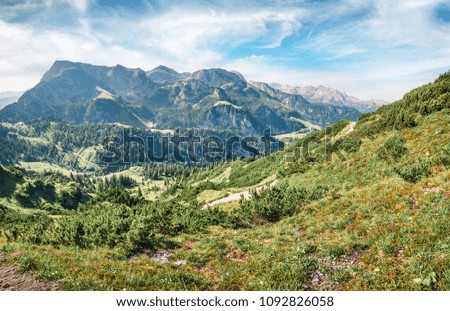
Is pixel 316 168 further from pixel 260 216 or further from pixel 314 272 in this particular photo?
pixel 314 272

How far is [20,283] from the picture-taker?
35.4 ft

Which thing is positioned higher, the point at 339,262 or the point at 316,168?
the point at 316,168

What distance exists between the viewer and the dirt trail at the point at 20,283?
10434mm

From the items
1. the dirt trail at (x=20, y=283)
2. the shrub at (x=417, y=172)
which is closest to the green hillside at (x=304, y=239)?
the shrub at (x=417, y=172)

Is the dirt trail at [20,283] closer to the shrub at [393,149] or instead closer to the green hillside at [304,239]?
the green hillside at [304,239]

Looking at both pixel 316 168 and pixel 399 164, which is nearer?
pixel 399 164

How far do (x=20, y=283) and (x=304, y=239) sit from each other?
14.4 m

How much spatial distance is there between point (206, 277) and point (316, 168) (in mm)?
26568

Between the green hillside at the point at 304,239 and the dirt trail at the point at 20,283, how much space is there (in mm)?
399

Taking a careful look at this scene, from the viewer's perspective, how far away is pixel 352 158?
30.3m

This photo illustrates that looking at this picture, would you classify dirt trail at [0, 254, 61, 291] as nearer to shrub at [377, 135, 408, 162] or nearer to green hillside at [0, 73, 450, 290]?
green hillside at [0, 73, 450, 290]

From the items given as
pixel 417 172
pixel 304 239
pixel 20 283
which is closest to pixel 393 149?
pixel 417 172
